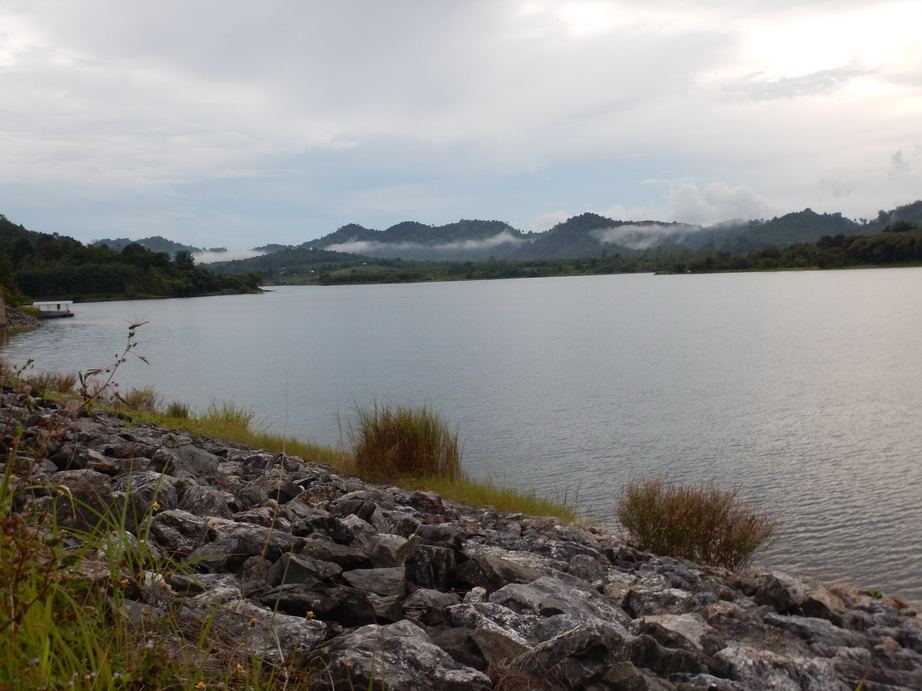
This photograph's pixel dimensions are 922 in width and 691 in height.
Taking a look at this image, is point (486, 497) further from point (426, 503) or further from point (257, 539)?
point (257, 539)

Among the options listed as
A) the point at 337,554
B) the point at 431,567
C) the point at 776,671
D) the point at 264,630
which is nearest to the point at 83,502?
the point at 264,630

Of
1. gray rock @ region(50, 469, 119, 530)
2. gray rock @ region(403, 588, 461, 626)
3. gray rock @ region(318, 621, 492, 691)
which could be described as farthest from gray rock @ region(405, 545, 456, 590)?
gray rock @ region(50, 469, 119, 530)

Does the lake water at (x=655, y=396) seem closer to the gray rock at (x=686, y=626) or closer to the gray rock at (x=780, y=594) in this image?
the gray rock at (x=780, y=594)

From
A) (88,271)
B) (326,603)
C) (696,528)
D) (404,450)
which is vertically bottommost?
(696,528)

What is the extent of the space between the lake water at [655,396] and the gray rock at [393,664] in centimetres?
874

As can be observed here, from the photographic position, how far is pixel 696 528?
10000 millimetres

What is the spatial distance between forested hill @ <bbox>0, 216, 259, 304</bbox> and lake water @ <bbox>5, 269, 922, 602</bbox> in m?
92.1

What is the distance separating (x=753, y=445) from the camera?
19516mm

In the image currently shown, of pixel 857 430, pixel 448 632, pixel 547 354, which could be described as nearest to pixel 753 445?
pixel 857 430

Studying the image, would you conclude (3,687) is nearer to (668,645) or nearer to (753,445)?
(668,645)

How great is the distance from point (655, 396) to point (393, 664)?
24.7 m

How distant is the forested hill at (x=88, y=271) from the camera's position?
150 metres

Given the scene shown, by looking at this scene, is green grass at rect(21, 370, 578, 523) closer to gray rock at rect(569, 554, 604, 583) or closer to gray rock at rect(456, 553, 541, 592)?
gray rock at rect(569, 554, 604, 583)

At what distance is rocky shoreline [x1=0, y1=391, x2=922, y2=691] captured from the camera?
411cm
